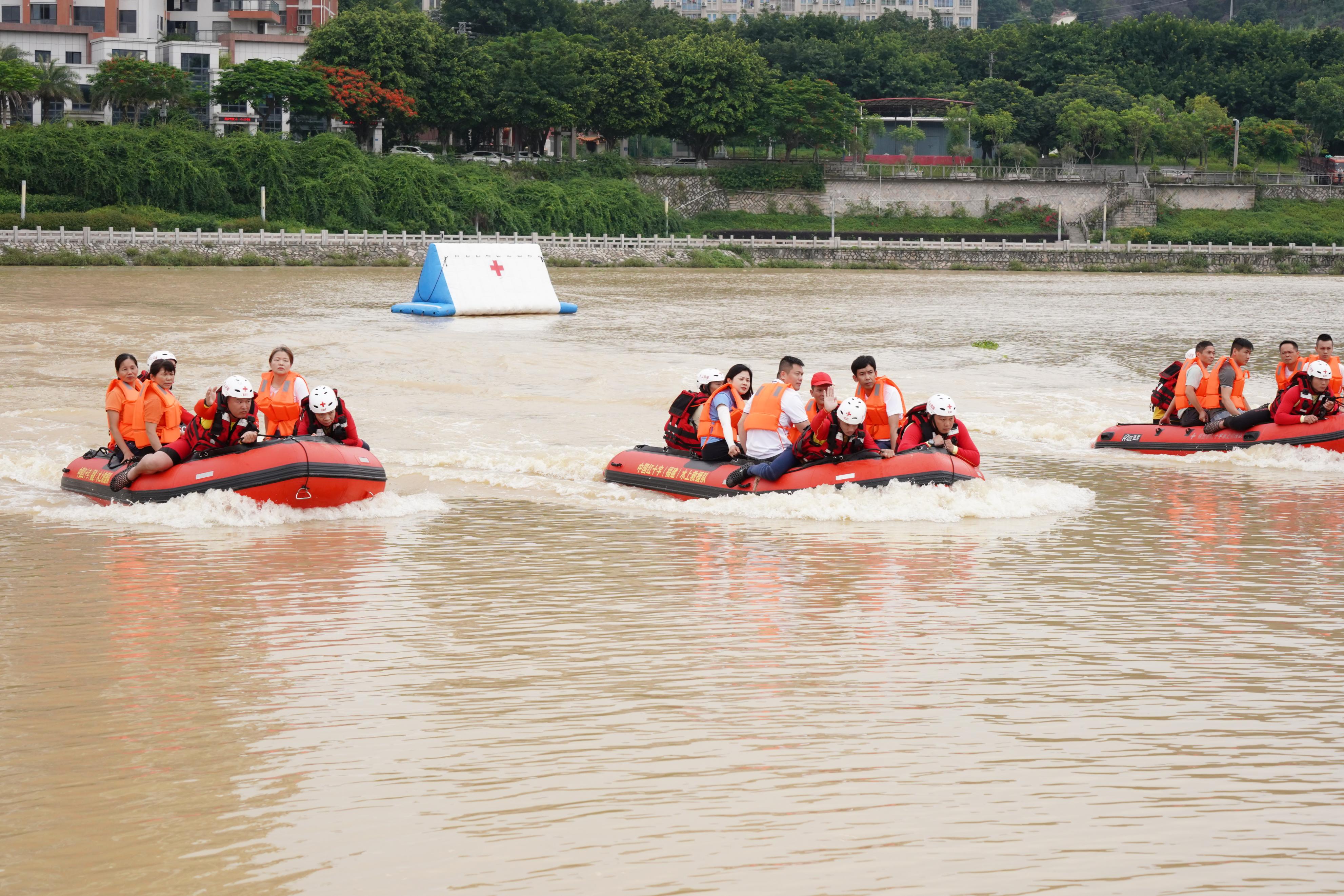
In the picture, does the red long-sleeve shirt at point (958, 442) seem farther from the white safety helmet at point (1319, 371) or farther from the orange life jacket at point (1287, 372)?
the orange life jacket at point (1287, 372)

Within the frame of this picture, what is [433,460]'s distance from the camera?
52.5 feet

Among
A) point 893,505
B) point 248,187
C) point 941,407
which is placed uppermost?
point 248,187

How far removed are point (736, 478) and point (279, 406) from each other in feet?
13.6

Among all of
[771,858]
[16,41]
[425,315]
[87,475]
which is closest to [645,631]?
[771,858]

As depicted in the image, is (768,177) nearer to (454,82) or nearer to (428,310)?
(454,82)

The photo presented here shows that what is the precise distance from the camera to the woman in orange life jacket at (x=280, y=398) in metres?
12.9

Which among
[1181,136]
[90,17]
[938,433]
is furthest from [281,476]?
[1181,136]

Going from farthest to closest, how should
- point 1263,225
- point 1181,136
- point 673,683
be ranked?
point 1181,136, point 1263,225, point 673,683

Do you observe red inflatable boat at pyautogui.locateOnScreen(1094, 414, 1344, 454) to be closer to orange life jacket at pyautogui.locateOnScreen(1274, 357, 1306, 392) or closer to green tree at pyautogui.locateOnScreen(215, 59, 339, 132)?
orange life jacket at pyautogui.locateOnScreen(1274, 357, 1306, 392)

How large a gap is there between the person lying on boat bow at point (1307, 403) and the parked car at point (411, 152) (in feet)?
209

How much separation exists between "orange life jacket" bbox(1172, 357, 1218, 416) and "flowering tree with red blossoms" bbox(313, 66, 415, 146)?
217ft

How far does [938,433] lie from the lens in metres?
13.2

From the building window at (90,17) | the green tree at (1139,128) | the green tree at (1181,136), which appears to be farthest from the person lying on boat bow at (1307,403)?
the green tree at (1181,136)

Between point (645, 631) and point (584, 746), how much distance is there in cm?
210
